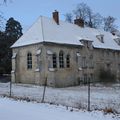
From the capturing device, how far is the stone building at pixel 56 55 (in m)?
39.6

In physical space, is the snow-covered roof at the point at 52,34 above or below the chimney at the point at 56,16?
below

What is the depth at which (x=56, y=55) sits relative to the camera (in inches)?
1599

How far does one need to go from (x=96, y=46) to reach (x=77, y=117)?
3606 cm

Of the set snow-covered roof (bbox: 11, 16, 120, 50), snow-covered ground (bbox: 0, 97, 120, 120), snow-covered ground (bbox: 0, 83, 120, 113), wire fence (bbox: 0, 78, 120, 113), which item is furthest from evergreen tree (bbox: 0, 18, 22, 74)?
snow-covered ground (bbox: 0, 97, 120, 120)

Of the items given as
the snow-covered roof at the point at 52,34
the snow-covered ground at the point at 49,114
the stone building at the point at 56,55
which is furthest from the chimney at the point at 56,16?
the snow-covered ground at the point at 49,114

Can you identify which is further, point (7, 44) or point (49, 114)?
point (7, 44)

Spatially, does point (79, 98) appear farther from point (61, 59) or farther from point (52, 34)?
point (52, 34)

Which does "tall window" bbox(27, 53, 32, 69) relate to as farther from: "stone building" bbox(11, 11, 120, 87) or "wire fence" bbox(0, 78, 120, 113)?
"wire fence" bbox(0, 78, 120, 113)

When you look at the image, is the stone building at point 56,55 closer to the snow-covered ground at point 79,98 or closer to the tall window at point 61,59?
the tall window at point 61,59

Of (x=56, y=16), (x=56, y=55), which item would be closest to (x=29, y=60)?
(x=56, y=55)

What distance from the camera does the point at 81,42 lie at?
44.6 meters

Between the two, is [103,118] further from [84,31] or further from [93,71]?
[84,31]

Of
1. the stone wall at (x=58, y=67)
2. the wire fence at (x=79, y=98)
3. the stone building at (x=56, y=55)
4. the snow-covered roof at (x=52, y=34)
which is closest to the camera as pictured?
the wire fence at (x=79, y=98)

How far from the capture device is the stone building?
130 feet
